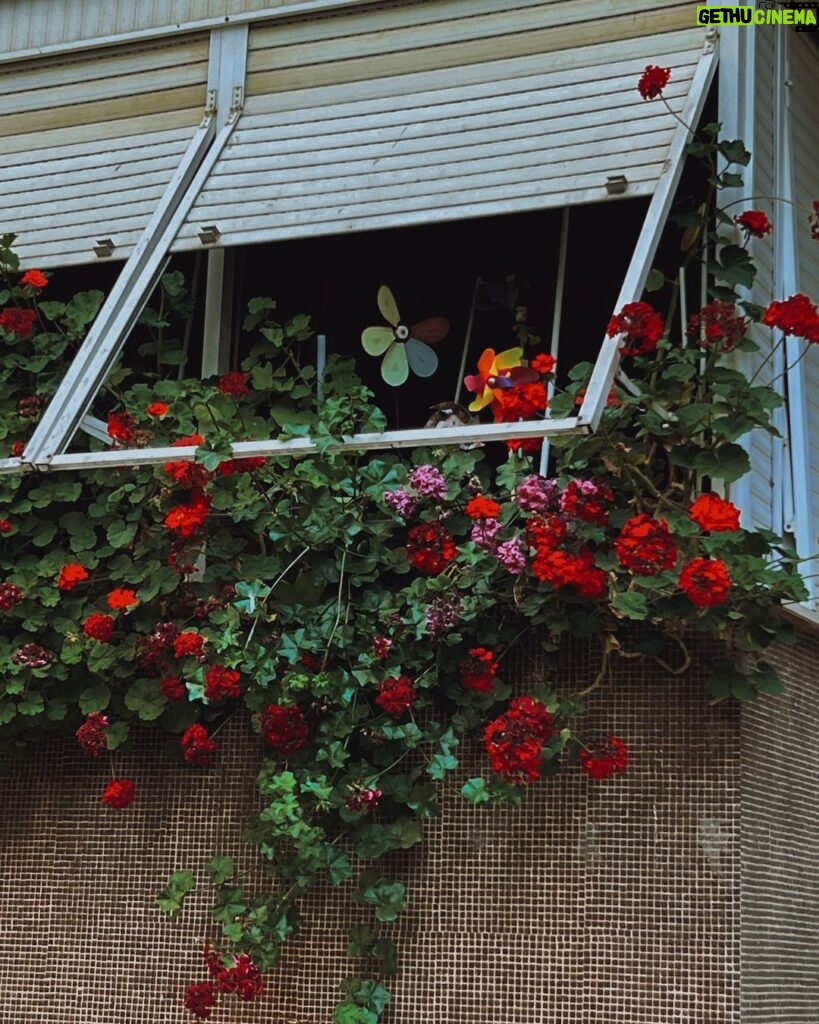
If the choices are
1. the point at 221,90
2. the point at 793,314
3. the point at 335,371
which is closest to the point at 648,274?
the point at 793,314

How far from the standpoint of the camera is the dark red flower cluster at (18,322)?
6586mm

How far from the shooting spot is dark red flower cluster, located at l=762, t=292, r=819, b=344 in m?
5.31

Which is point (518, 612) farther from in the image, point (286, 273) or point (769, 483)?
point (286, 273)

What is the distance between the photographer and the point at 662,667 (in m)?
5.55

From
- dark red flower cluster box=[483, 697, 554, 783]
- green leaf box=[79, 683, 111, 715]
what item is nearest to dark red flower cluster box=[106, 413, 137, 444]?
green leaf box=[79, 683, 111, 715]

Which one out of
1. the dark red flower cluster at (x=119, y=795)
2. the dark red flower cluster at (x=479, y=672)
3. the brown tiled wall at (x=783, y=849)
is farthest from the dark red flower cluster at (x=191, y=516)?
the brown tiled wall at (x=783, y=849)

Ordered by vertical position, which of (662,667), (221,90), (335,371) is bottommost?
(662,667)

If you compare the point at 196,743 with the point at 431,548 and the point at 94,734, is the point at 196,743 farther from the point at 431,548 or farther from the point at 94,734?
the point at 431,548

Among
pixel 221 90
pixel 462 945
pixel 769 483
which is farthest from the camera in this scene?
pixel 221 90

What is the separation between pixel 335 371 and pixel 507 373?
26.6 inches

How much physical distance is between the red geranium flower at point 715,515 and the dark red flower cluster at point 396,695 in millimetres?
1163

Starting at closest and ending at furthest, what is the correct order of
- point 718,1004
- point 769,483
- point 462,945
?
point 718,1004, point 462,945, point 769,483

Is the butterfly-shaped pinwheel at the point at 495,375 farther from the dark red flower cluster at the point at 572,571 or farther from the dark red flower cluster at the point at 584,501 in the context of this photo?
the dark red flower cluster at the point at 572,571

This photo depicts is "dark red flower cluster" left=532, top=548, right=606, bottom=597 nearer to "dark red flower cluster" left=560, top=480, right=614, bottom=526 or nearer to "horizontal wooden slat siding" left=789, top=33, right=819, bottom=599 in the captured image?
"dark red flower cluster" left=560, top=480, right=614, bottom=526
